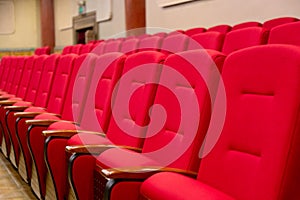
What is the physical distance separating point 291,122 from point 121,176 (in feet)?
0.49

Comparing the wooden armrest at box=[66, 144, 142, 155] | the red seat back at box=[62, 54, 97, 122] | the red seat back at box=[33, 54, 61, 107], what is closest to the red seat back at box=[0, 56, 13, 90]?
the red seat back at box=[33, 54, 61, 107]

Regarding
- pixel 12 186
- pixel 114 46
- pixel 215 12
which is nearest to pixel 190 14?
pixel 215 12

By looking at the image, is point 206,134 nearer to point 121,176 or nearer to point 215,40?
point 121,176

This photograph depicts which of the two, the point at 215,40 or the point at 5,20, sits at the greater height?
the point at 5,20

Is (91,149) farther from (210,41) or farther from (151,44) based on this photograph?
(151,44)

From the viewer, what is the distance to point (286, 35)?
537mm

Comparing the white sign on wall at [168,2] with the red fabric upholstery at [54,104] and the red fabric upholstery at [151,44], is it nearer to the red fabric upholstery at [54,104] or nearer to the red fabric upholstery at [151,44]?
the red fabric upholstery at [151,44]

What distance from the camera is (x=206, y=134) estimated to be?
37 cm

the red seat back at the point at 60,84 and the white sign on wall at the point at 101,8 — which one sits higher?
the white sign on wall at the point at 101,8

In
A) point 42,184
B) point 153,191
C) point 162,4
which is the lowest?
point 42,184

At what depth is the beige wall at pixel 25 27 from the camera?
11.2 ft

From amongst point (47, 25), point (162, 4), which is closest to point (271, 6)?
point (162, 4)

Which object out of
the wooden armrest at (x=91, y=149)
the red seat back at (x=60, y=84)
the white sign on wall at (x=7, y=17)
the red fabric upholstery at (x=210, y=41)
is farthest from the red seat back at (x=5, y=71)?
Result: the white sign on wall at (x=7, y=17)

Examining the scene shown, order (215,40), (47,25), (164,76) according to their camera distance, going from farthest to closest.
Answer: (47,25) < (215,40) < (164,76)
